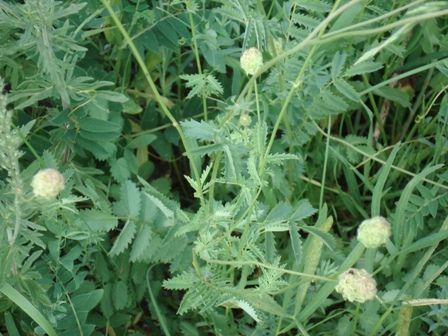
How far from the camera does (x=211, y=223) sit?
46.8 inches

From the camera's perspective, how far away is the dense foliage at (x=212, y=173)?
47.6 inches

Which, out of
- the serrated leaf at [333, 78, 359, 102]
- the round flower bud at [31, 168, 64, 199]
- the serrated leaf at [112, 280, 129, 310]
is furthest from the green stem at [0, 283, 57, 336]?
the serrated leaf at [333, 78, 359, 102]

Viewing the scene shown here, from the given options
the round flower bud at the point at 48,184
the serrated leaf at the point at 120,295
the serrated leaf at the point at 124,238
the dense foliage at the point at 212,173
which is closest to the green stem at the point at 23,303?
the dense foliage at the point at 212,173

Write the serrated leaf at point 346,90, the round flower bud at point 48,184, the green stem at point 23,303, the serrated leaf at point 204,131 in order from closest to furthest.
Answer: the round flower bud at point 48,184, the serrated leaf at point 204,131, the green stem at point 23,303, the serrated leaf at point 346,90

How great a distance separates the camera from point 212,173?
3.93ft

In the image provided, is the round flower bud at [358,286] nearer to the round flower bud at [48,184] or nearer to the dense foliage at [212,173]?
the dense foliage at [212,173]

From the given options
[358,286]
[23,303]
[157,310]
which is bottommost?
[157,310]

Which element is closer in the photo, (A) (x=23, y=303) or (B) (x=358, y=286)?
(B) (x=358, y=286)

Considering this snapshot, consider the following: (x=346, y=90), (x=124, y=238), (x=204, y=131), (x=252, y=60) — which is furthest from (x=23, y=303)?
(x=346, y=90)

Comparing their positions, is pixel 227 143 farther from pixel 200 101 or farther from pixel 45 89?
pixel 200 101

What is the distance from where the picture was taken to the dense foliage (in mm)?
1209

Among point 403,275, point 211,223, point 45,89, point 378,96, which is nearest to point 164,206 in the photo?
point 211,223

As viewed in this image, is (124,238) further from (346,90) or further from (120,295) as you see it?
(346,90)

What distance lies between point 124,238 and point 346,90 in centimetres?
55
